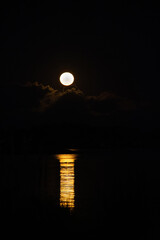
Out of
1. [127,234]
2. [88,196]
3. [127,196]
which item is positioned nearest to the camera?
[127,234]

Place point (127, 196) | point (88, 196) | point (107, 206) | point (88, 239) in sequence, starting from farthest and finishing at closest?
point (88, 196) → point (127, 196) → point (107, 206) → point (88, 239)

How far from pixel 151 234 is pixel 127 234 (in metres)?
1.00

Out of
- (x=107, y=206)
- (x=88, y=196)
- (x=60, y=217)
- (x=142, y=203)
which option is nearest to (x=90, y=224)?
(x=60, y=217)

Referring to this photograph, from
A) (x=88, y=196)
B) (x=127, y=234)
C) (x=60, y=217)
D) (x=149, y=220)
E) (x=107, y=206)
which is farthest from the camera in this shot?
(x=88, y=196)

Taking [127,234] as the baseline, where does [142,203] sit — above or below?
above

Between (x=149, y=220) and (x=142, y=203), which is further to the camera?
(x=142, y=203)

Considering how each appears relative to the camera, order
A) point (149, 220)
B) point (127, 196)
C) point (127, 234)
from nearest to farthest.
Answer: point (127, 234) → point (149, 220) → point (127, 196)

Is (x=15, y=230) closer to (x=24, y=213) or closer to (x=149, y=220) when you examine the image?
(x=24, y=213)

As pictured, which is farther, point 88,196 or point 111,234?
point 88,196

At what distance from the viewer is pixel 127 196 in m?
21.8

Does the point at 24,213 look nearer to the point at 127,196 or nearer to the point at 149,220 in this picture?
the point at 149,220

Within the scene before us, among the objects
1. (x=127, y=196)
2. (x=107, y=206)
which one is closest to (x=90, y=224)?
(x=107, y=206)

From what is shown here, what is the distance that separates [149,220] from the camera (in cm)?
1570

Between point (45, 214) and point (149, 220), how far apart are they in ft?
16.1
